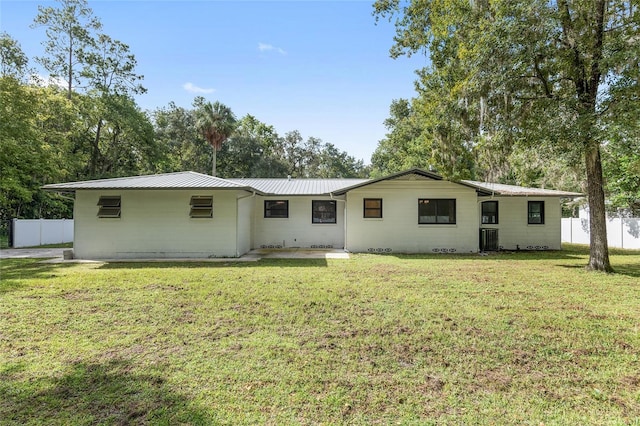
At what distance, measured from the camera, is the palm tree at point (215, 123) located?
27781 mm

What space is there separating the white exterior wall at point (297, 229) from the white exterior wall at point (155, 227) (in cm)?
309

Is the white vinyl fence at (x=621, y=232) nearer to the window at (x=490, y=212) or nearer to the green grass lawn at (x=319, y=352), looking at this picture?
the window at (x=490, y=212)

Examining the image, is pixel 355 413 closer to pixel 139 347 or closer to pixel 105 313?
pixel 139 347

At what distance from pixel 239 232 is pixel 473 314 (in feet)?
28.2

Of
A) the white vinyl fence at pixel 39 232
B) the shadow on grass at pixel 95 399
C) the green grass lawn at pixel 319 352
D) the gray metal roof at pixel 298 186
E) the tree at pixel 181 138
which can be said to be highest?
the tree at pixel 181 138

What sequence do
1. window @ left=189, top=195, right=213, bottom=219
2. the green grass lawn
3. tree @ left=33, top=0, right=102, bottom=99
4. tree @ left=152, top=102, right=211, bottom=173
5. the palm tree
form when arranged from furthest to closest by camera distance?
1. tree @ left=152, top=102, right=211, bottom=173
2. the palm tree
3. tree @ left=33, top=0, right=102, bottom=99
4. window @ left=189, top=195, right=213, bottom=219
5. the green grass lawn

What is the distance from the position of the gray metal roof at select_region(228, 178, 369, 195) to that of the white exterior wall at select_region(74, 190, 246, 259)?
2.57 meters

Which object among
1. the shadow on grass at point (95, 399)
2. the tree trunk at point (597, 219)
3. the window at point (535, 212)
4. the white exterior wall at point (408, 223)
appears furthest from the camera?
the window at point (535, 212)

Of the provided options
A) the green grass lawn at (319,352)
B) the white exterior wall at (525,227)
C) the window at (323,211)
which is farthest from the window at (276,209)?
the white exterior wall at (525,227)

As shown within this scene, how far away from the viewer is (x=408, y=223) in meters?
13.0

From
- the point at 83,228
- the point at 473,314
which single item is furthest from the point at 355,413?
the point at 83,228

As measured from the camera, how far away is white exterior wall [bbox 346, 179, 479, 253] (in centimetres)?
1291

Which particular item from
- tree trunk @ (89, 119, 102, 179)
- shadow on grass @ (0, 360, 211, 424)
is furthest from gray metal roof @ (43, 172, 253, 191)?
tree trunk @ (89, 119, 102, 179)

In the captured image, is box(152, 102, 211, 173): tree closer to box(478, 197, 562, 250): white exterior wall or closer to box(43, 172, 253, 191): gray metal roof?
box(43, 172, 253, 191): gray metal roof
